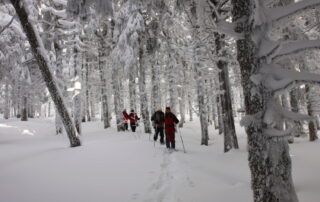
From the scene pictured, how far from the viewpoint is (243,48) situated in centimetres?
338

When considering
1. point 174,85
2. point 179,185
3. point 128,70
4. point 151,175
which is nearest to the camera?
point 179,185

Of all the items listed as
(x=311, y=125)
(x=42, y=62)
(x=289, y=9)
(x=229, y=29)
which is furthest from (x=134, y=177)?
(x=311, y=125)

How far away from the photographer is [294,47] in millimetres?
2947

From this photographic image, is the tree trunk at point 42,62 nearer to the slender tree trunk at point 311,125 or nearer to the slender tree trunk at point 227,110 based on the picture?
the slender tree trunk at point 227,110

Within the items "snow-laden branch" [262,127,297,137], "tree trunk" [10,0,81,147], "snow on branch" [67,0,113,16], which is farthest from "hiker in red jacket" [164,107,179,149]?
"snow-laden branch" [262,127,297,137]

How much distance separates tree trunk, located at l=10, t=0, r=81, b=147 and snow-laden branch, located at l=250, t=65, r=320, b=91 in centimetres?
931

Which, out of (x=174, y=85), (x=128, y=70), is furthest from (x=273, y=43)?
(x=174, y=85)

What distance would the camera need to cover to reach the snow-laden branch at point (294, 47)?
2842 millimetres

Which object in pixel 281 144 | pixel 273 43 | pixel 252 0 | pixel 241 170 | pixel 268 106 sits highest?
pixel 252 0

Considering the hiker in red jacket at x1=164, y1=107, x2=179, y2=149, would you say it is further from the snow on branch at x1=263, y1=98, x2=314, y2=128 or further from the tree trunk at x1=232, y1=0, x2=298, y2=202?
the snow on branch at x1=263, y1=98, x2=314, y2=128

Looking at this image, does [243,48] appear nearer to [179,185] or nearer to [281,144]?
[281,144]

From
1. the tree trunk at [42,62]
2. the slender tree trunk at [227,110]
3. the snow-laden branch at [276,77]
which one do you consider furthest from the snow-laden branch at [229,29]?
the tree trunk at [42,62]

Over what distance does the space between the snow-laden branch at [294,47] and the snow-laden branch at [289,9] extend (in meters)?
0.37

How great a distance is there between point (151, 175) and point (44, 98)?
961 inches
